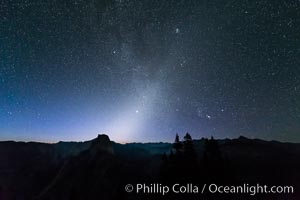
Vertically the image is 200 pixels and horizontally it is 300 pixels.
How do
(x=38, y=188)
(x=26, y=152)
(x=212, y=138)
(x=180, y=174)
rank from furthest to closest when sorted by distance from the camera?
(x=26, y=152) < (x=38, y=188) < (x=212, y=138) < (x=180, y=174)

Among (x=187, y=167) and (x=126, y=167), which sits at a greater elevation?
(x=187, y=167)

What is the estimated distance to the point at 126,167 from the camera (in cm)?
9581

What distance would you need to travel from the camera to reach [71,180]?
89.9 meters

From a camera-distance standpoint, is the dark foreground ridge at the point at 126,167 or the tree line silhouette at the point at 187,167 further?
the dark foreground ridge at the point at 126,167

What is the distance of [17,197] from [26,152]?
33094 mm

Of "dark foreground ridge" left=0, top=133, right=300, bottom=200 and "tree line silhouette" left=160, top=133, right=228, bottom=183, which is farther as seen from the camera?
"dark foreground ridge" left=0, top=133, right=300, bottom=200

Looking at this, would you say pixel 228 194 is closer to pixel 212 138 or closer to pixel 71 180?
pixel 212 138

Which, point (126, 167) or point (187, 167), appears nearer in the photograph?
point (187, 167)

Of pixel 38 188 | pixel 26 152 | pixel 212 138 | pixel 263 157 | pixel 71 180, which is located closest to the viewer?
pixel 212 138

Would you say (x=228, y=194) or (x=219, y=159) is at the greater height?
(x=219, y=159)

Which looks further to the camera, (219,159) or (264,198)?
(264,198)

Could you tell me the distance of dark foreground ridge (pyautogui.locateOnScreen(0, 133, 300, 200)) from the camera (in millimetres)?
37938

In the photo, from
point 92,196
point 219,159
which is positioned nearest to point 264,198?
point 219,159

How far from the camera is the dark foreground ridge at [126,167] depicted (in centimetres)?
3794
